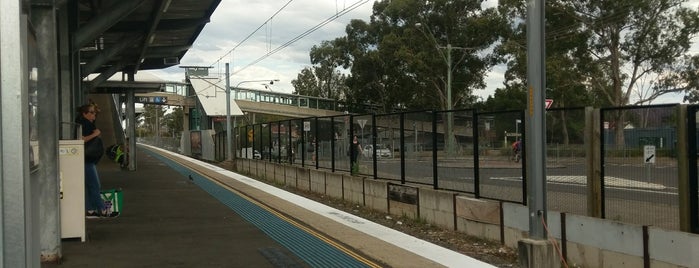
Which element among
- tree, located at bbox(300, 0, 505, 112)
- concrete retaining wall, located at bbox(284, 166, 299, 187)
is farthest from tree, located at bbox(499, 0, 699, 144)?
concrete retaining wall, located at bbox(284, 166, 299, 187)

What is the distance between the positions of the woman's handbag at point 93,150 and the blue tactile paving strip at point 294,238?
286 centimetres

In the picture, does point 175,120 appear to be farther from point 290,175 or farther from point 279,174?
point 290,175

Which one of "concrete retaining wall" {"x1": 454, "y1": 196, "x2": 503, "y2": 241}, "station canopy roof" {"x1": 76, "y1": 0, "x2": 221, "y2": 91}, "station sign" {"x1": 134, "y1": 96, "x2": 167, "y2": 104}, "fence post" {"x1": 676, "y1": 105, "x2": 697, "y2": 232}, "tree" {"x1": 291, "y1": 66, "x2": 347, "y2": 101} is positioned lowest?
"concrete retaining wall" {"x1": 454, "y1": 196, "x2": 503, "y2": 241}

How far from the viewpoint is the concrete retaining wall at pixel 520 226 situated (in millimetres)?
6398

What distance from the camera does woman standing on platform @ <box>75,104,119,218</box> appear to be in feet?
32.3

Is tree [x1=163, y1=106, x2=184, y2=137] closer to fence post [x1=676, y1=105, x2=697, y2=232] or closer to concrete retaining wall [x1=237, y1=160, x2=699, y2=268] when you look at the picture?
concrete retaining wall [x1=237, y1=160, x2=699, y2=268]

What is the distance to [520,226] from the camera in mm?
8719

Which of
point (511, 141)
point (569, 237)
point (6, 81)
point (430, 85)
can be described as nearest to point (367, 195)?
point (511, 141)

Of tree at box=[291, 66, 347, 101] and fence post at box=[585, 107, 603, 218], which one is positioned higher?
tree at box=[291, 66, 347, 101]

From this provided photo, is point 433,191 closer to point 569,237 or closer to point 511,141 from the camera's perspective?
point 511,141

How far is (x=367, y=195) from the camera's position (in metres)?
14.2

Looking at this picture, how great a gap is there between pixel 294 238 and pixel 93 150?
143 inches

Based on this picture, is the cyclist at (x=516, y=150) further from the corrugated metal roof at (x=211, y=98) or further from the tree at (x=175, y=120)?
the tree at (x=175, y=120)

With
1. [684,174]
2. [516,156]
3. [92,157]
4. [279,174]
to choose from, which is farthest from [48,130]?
[279,174]
